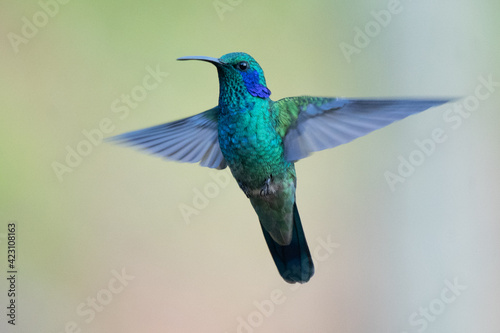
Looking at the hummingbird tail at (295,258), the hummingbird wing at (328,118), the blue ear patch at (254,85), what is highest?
the blue ear patch at (254,85)

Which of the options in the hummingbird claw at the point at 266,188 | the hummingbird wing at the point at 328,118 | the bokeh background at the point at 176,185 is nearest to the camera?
the hummingbird wing at the point at 328,118

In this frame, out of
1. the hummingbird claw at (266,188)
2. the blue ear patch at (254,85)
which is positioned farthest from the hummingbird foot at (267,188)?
the blue ear patch at (254,85)

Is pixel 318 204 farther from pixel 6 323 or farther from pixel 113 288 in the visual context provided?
pixel 6 323

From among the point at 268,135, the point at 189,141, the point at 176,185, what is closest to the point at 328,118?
the point at 268,135

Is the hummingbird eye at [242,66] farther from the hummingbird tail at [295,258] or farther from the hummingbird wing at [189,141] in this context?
the hummingbird tail at [295,258]

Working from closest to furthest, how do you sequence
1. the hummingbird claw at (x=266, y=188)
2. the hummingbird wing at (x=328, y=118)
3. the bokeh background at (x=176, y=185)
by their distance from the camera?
the hummingbird wing at (x=328, y=118), the hummingbird claw at (x=266, y=188), the bokeh background at (x=176, y=185)

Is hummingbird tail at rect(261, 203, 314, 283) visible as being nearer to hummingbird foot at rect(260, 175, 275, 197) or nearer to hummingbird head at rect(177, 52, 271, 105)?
hummingbird foot at rect(260, 175, 275, 197)

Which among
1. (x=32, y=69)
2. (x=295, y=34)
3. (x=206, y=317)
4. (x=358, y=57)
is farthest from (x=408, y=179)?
(x=32, y=69)
